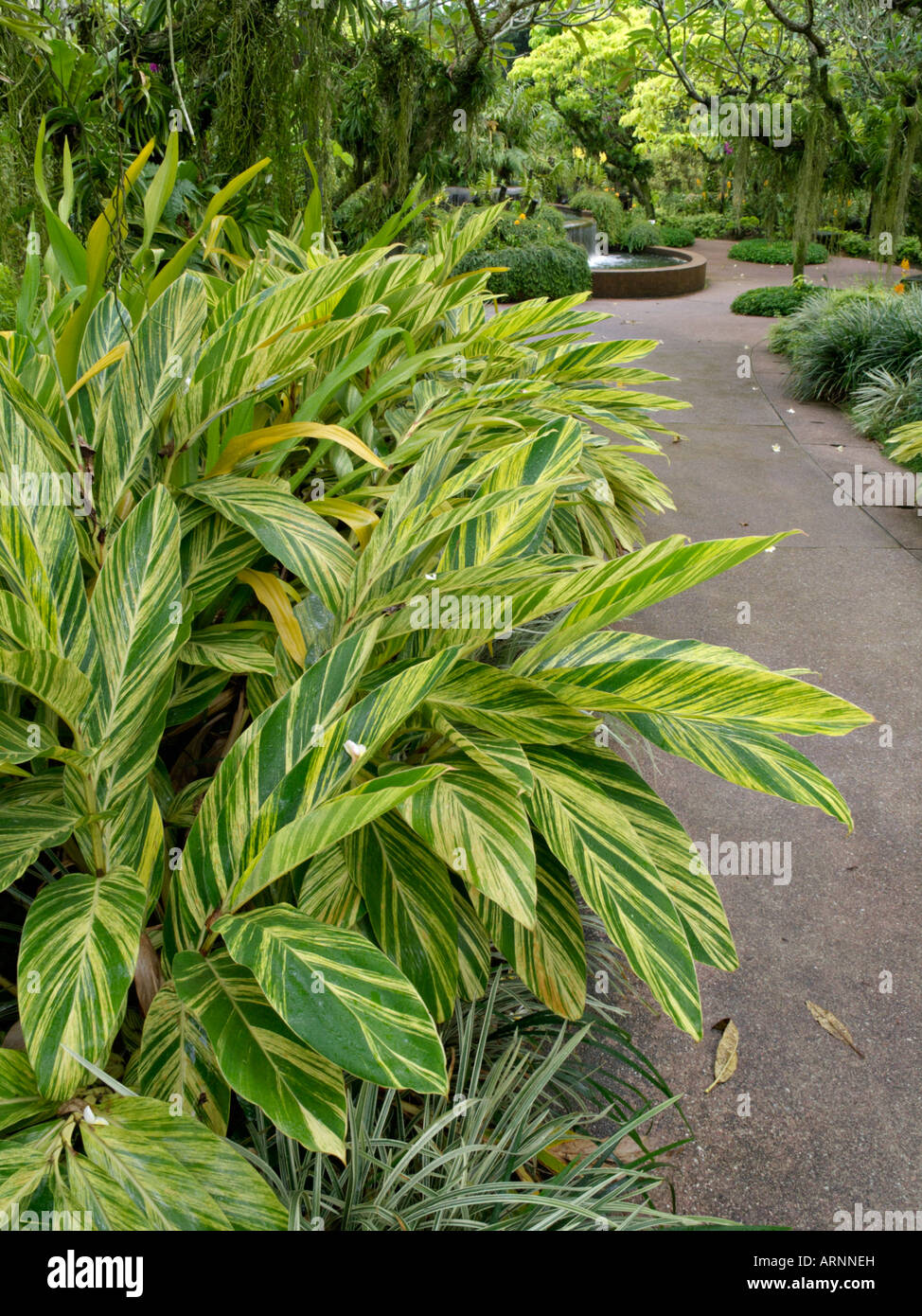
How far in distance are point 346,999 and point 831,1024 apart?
164cm

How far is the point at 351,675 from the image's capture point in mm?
1057

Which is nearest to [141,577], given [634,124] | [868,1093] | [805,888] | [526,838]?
[526,838]

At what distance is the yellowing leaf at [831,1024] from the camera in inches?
79.1

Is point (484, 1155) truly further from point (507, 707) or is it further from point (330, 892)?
point (507, 707)

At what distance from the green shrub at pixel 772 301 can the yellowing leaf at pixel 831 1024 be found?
10460 mm

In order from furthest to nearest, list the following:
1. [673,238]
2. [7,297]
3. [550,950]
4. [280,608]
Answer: [673,238] < [7,297] < [280,608] < [550,950]

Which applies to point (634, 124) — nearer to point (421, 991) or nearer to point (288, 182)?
point (288, 182)

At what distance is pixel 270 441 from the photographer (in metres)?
1.61

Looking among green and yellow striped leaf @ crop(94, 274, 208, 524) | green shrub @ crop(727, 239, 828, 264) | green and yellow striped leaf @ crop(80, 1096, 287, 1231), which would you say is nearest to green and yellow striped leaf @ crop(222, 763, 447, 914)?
green and yellow striped leaf @ crop(80, 1096, 287, 1231)

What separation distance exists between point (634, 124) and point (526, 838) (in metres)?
22.6

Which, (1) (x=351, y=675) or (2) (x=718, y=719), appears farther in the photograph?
(2) (x=718, y=719)

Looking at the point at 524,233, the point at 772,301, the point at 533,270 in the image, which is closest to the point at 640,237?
the point at 524,233

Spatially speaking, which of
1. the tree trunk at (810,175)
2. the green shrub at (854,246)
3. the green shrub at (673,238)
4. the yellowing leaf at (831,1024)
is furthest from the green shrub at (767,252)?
the yellowing leaf at (831,1024)

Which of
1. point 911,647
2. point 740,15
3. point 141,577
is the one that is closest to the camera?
point 141,577
